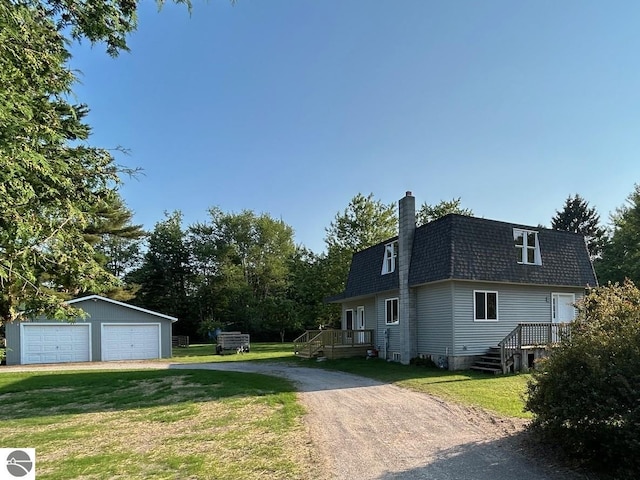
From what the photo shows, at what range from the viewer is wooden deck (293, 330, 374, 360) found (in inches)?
779

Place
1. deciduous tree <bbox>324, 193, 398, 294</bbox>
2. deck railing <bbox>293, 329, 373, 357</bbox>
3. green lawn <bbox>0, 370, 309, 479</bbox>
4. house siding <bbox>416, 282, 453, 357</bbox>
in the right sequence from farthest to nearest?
deciduous tree <bbox>324, 193, 398, 294</bbox> → deck railing <bbox>293, 329, 373, 357</bbox> → house siding <bbox>416, 282, 453, 357</bbox> → green lawn <bbox>0, 370, 309, 479</bbox>

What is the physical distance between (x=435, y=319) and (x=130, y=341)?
55.1 feet

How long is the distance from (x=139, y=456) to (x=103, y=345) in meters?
19.4

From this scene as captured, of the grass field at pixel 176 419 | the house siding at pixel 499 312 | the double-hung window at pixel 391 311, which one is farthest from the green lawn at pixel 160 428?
the double-hung window at pixel 391 311

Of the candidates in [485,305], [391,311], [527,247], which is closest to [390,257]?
[391,311]

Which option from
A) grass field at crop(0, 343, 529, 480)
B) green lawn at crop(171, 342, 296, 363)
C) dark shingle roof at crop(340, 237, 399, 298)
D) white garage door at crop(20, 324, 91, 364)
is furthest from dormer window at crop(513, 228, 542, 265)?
white garage door at crop(20, 324, 91, 364)

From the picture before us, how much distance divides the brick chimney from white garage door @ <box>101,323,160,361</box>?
14482 mm

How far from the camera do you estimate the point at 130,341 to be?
2341 cm

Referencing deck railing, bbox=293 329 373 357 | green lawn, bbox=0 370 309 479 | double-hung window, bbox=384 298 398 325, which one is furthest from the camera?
deck railing, bbox=293 329 373 357

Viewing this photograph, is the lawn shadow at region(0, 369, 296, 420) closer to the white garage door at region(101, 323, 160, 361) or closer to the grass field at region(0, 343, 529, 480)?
the grass field at region(0, 343, 529, 480)

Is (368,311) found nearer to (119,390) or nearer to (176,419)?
(119,390)

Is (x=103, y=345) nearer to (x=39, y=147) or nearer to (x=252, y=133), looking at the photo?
(x=252, y=133)

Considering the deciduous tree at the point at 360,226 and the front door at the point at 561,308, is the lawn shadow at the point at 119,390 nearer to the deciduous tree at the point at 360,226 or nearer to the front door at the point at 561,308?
the front door at the point at 561,308

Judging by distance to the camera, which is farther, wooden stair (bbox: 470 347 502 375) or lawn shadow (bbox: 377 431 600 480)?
wooden stair (bbox: 470 347 502 375)
